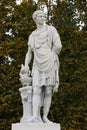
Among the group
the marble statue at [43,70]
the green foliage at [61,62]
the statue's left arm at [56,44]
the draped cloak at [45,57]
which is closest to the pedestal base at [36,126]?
the marble statue at [43,70]

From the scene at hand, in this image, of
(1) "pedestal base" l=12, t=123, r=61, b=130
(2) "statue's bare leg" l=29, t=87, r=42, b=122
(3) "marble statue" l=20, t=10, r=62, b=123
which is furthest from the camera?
(3) "marble statue" l=20, t=10, r=62, b=123

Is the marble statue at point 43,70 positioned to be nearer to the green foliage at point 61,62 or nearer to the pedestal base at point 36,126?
the pedestal base at point 36,126

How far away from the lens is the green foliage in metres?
23.6

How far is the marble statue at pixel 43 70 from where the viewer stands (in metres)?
13.2

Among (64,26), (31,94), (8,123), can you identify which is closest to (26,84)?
(31,94)

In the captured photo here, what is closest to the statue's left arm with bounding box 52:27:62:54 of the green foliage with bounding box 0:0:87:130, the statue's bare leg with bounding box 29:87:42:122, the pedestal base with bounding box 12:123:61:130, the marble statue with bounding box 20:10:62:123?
the marble statue with bounding box 20:10:62:123

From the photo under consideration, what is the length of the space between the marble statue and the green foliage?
9843mm

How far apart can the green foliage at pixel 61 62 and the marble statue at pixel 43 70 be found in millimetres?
9843

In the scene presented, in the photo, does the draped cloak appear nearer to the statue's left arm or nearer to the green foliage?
the statue's left arm

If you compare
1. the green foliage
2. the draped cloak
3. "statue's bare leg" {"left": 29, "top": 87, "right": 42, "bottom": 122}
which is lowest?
the green foliage

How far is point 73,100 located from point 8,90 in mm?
2675

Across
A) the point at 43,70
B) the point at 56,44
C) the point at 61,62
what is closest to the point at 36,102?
the point at 43,70

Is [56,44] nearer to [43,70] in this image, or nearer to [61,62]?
[43,70]

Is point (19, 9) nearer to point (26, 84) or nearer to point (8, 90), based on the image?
point (8, 90)
